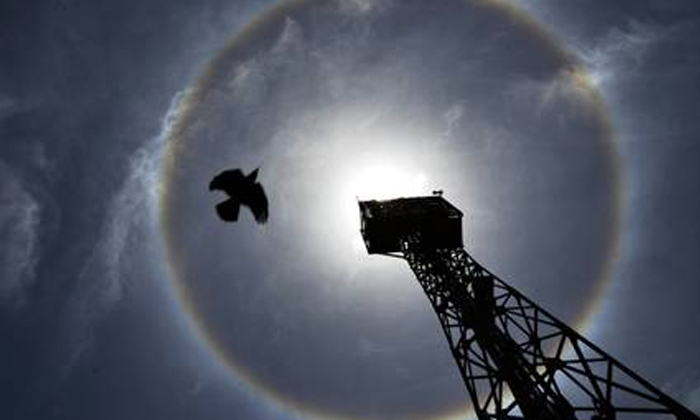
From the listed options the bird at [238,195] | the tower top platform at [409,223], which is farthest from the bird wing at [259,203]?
the tower top platform at [409,223]

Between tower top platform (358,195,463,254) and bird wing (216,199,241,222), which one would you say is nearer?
bird wing (216,199,241,222)

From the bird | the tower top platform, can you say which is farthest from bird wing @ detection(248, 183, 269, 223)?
the tower top platform

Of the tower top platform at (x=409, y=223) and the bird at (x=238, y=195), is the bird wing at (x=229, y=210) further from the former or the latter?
the tower top platform at (x=409, y=223)

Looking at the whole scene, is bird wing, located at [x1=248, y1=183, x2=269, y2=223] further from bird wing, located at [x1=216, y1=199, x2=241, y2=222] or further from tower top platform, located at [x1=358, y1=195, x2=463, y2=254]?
tower top platform, located at [x1=358, y1=195, x2=463, y2=254]

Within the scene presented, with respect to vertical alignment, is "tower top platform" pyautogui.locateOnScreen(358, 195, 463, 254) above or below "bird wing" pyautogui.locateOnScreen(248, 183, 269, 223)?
above

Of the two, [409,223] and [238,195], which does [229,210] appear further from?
[409,223]

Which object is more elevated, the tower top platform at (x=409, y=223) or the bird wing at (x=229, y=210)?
the tower top platform at (x=409, y=223)
